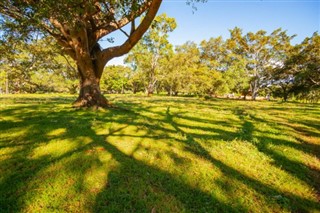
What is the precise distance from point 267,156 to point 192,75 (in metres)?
50.5

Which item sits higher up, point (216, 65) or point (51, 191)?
point (216, 65)

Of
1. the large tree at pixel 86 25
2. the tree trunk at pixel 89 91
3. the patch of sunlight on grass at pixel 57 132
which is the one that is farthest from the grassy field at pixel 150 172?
the tree trunk at pixel 89 91

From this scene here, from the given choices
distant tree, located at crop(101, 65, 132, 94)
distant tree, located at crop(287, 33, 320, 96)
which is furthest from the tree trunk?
distant tree, located at crop(101, 65, 132, 94)

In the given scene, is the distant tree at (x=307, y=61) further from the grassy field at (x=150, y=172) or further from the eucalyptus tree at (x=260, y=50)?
the grassy field at (x=150, y=172)

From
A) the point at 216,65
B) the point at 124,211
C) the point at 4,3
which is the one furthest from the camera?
the point at 216,65

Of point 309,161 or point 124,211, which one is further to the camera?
point 309,161

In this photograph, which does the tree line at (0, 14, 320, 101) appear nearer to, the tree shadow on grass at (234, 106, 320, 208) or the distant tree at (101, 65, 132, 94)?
the distant tree at (101, 65, 132, 94)

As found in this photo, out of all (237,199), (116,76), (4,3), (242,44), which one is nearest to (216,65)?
(242,44)

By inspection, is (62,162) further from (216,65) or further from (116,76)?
(116,76)

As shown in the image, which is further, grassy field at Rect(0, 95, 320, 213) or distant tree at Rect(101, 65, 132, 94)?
distant tree at Rect(101, 65, 132, 94)

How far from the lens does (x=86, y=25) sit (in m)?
12.2

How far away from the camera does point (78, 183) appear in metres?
3.84

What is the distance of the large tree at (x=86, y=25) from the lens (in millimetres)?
8938

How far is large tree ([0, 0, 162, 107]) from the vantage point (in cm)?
894
